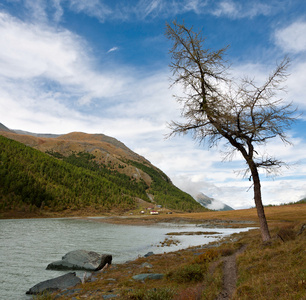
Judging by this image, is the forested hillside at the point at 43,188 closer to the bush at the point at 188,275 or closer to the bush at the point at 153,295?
the bush at the point at 188,275

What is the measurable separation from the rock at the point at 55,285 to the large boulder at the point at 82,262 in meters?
4.43

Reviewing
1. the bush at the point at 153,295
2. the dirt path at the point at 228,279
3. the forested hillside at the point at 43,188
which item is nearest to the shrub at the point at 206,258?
the dirt path at the point at 228,279

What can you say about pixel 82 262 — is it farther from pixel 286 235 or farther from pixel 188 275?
pixel 286 235

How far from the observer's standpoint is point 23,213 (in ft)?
385

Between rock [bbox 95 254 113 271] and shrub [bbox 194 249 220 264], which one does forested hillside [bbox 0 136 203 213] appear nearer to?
rock [bbox 95 254 113 271]

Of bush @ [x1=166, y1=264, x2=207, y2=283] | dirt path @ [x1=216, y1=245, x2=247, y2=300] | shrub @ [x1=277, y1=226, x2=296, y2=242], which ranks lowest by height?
bush @ [x1=166, y1=264, x2=207, y2=283]

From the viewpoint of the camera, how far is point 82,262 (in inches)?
773

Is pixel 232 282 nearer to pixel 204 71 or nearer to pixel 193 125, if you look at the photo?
pixel 193 125

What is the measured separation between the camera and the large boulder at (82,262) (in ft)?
62.6

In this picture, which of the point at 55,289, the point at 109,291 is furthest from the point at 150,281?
the point at 55,289

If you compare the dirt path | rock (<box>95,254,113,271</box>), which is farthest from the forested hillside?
the dirt path

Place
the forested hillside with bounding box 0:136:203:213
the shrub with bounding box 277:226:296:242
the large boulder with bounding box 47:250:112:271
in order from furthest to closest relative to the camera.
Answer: the forested hillside with bounding box 0:136:203:213 < the large boulder with bounding box 47:250:112:271 < the shrub with bounding box 277:226:296:242

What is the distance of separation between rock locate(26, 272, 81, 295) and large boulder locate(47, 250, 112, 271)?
4.43 meters

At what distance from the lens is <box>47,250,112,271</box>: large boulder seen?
19.1 meters
